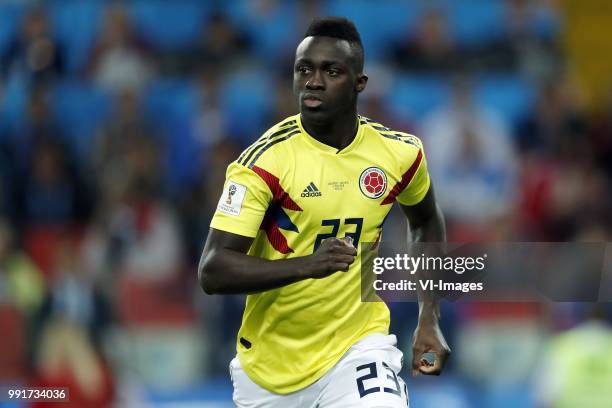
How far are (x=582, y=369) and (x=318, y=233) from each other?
360cm

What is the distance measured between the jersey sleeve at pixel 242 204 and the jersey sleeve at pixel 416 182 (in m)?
0.75

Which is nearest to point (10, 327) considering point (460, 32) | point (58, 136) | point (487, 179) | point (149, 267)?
point (149, 267)

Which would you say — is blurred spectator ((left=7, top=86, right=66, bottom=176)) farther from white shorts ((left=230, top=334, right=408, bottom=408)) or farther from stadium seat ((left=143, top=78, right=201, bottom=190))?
white shorts ((left=230, top=334, right=408, bottom=408))

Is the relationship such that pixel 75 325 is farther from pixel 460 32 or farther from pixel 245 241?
pixel 460 32

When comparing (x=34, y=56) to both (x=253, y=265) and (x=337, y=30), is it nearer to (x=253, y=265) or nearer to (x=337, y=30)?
(x=337, y=30)

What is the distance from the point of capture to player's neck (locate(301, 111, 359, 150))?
5225 millimetres

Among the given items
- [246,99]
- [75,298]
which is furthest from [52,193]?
[246,99]

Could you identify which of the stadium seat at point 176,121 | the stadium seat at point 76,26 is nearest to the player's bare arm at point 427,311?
the stadium seat at point 176,121

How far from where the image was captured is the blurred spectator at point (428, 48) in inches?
443

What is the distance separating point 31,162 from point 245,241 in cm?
541

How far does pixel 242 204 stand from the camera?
4.98 m

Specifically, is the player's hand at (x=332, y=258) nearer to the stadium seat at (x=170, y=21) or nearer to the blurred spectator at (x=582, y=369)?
the blurred spectator at (x=582, y=369)

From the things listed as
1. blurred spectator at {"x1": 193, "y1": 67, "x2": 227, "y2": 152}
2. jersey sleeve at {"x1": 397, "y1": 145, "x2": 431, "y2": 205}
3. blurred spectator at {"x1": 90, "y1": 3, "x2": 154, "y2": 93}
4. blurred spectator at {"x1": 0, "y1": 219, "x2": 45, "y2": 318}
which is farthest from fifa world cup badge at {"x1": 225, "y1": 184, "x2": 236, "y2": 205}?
blurred spectator at {"x1": 90, "y1": 3, "x2": 154, "y2": 93}

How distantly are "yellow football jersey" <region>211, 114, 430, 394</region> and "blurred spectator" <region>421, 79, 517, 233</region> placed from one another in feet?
15.0
